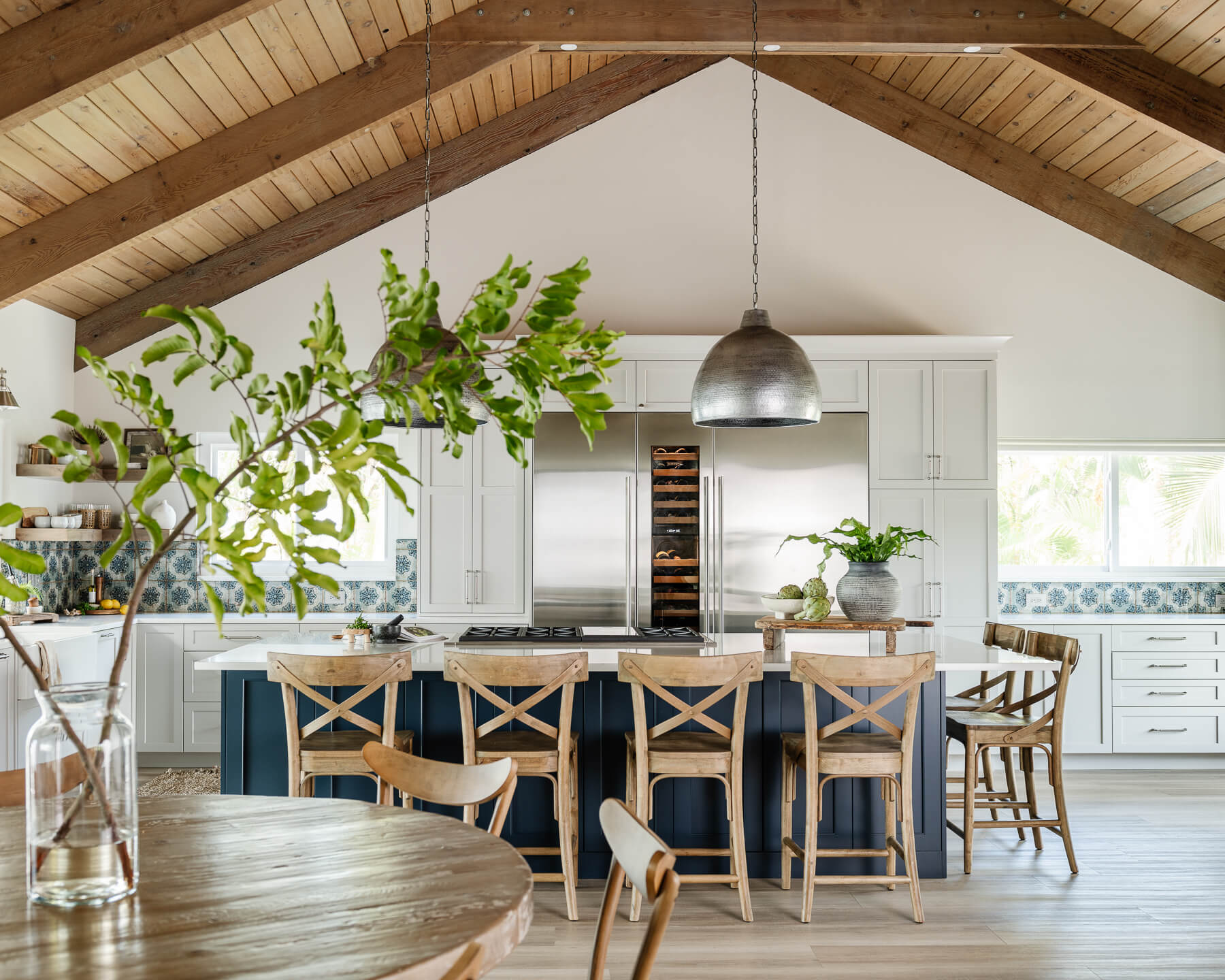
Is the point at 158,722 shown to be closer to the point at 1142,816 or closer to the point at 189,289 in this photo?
the point at 189,289

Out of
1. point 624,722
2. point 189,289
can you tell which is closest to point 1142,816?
point 624,722

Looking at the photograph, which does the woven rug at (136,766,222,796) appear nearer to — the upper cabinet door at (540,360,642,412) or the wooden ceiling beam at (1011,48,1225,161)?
the upper cabinet door at (540,360,642,412)

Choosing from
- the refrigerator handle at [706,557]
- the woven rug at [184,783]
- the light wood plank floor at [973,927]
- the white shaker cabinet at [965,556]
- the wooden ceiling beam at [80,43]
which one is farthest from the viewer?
the white shaker cabinet at [965,556]

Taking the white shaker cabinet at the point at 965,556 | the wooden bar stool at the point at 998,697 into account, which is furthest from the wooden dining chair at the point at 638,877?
the white shaker cabinet at the point at 965,556

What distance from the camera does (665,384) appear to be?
5551 millimetres

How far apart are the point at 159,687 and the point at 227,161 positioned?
2910 mm

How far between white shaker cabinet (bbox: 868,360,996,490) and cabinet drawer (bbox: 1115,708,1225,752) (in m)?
1.61

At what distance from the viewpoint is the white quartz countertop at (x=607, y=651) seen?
3.55 meters

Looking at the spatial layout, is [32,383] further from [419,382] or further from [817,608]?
[419,382]

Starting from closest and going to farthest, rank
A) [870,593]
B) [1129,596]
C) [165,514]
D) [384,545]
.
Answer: [870,593] → [165,514] → [1129,596] → [384,545]

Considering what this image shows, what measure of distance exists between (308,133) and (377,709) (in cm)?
272

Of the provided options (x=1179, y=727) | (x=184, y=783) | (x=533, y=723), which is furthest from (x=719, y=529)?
(x=184, y=783)

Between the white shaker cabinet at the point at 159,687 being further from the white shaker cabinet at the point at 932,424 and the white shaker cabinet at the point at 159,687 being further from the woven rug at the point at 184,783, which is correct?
the white shaker cabinet at the point at 932,424

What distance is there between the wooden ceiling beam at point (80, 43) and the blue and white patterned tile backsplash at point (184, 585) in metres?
2.93
